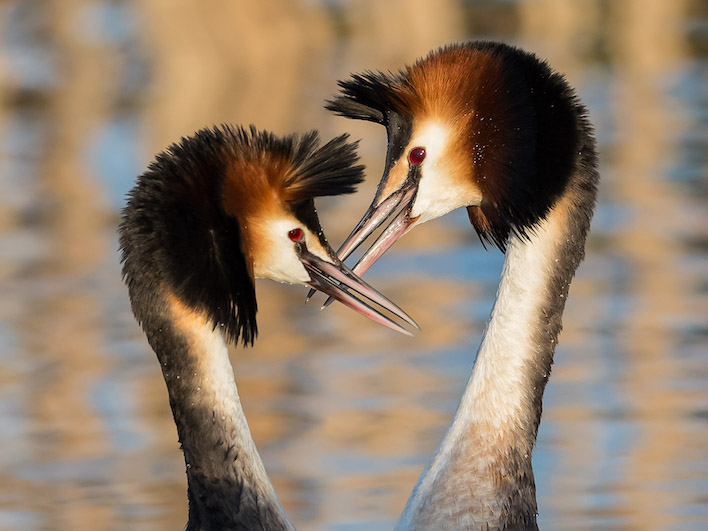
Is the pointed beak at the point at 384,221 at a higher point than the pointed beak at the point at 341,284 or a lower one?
higher

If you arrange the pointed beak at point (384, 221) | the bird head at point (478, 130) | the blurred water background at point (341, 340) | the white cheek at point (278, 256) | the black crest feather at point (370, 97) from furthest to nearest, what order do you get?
1. the blurred water background at point (341, 340)
2. the pointed beak at point (384, 221)
3. the black crest feather at point (370, 97)
4. the bird head at point (478, 130)
5. the white cheek at point (278, 256)

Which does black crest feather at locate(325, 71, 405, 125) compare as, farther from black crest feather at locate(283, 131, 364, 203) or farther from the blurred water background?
the blurred water background

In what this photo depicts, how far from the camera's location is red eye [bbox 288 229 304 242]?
21.3ft

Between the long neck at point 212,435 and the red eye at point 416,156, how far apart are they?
119 centimetres

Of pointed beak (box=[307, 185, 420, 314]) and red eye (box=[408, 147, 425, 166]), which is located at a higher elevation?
red eye (box=[408, 147, 425, 166])

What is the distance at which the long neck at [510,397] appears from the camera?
6.83m

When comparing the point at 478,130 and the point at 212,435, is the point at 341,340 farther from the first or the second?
the point at 212,435

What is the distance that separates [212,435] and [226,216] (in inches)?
32.4

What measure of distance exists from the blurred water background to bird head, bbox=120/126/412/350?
1958mm

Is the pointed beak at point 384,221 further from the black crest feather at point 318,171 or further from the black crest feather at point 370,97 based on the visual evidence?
the black crest feather at point 318,171

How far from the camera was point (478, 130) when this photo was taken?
6.86 meters

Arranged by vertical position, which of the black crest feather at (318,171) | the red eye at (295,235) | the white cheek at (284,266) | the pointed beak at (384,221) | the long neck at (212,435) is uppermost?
the pointed beak at (384,221)

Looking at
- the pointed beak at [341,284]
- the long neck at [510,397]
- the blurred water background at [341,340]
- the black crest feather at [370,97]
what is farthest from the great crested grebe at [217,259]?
the blurred water background at [341,340]

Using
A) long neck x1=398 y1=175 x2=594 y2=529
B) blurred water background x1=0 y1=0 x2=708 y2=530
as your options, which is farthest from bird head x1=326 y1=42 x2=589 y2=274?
blurred water background x1=0 y1=0 x2=708 y2=530
